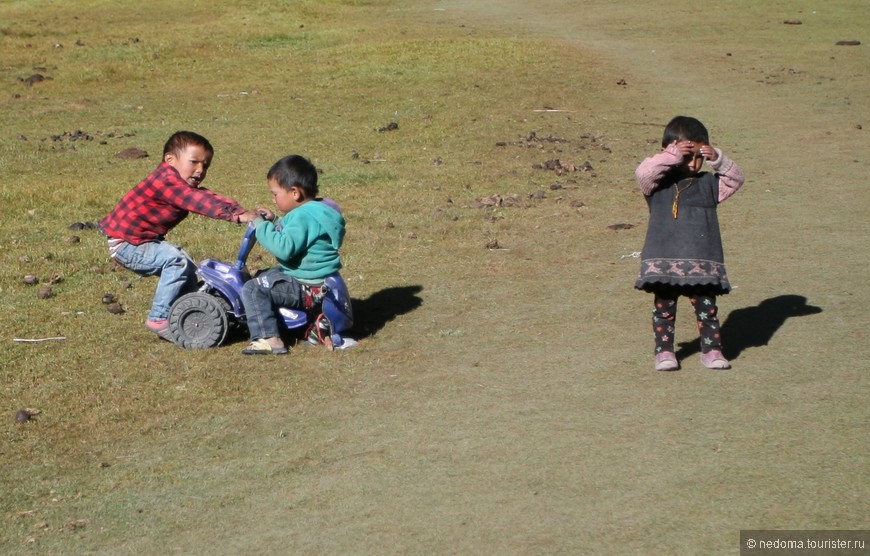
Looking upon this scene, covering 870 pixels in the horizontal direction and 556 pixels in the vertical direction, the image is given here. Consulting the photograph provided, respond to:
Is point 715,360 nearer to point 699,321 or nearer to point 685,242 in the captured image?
point 699,321

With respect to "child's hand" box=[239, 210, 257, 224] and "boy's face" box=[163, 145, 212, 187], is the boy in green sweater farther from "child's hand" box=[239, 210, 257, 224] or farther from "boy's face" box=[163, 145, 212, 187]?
"boy's face" box=[163, 145, 212, 187]

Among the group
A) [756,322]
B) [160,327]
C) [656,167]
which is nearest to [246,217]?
[160,327]

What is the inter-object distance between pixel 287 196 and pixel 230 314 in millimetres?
715

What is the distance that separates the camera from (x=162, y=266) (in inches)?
251

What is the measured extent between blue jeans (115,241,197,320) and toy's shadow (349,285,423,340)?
0.99 meters

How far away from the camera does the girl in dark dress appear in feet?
17.8

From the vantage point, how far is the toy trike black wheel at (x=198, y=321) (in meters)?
6.11

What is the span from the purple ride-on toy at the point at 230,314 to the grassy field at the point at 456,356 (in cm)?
12

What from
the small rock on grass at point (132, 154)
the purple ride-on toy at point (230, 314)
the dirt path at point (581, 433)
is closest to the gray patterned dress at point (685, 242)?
the dirt path at point (581, 433)

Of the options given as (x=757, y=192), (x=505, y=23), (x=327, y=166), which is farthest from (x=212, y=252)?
(x=505, y=23)

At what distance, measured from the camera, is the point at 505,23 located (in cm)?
2334

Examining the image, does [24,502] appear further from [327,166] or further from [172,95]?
[172,95]

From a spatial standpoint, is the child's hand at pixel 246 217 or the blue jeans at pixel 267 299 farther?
the blue jeans at pixel 267 299

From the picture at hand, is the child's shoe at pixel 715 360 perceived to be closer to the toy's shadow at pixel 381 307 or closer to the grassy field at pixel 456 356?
the grassy field at pixel 456 356
